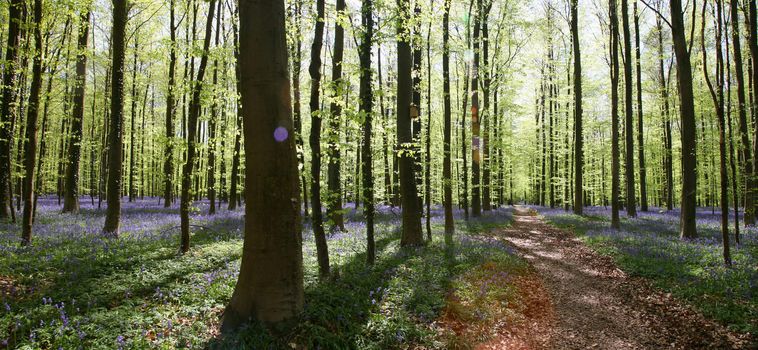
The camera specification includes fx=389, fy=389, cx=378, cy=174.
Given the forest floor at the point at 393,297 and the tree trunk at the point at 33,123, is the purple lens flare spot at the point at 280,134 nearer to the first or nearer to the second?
the forest floor at the point at 393,297

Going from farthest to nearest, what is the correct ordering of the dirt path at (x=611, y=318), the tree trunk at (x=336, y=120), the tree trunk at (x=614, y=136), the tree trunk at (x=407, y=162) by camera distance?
the tree trunk at (x=614, y=136)
the tree trunk at (x=407, y=162)
the tree trunk at (x=336, y=120)
the dirt path at (x=611, y=318)

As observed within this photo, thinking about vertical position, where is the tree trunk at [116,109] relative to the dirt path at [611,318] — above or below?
above

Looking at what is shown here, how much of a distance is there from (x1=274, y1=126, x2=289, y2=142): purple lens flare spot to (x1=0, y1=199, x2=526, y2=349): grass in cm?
246

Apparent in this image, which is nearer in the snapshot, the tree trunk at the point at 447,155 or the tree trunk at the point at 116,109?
the tree trunk at the point at 116,109

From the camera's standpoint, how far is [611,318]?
7562mm

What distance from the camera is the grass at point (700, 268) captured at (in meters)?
7.04

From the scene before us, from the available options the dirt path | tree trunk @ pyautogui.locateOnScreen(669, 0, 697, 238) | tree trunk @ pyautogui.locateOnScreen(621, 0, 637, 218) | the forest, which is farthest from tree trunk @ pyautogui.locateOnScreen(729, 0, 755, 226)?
the dirt path

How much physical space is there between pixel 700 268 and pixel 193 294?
11152mm

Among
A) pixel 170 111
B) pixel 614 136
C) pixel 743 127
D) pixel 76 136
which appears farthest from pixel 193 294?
pixel 743 127

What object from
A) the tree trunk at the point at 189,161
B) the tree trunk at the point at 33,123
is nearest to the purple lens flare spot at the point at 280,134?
the tree trunk at the point at 189,161

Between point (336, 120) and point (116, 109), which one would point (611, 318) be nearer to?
point (336, 120)

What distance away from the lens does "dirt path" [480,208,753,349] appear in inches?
253

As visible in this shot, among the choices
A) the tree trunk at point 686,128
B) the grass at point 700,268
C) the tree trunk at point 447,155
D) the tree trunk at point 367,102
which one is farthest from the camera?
the tree trunk at point 447,155

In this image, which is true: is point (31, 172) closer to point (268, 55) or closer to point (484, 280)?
point (268, 55)
